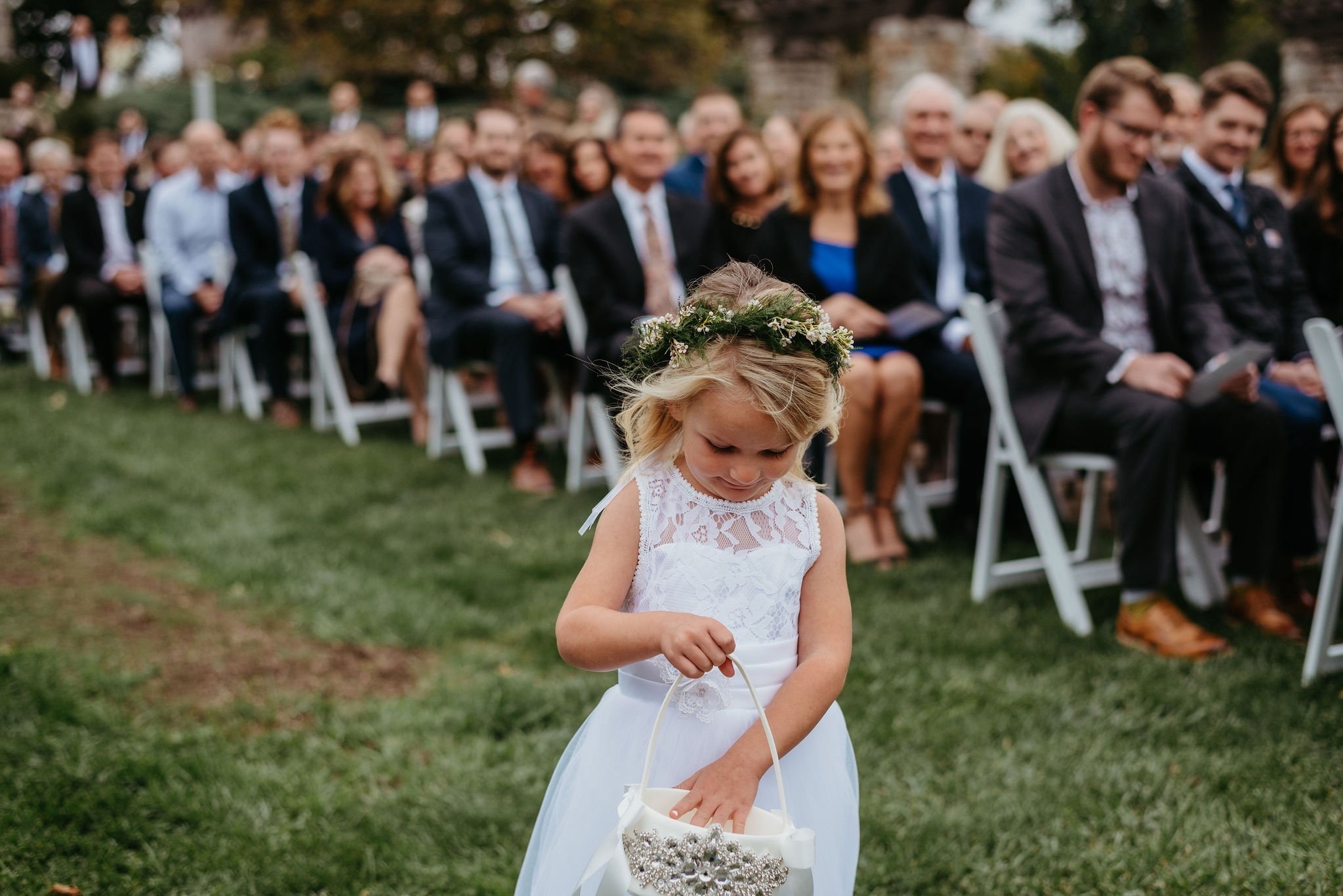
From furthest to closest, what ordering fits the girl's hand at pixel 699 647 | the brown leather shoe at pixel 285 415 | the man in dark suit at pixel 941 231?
1. the brown leather shoe at pixel 285 415
2. the man in dark suit at pixel 941 231
3. the girl's hand at pixel 699 647

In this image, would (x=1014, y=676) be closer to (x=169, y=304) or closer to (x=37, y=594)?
(x=37, y=594)

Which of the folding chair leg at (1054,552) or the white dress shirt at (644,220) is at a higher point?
the white dress shirt at (644,220)

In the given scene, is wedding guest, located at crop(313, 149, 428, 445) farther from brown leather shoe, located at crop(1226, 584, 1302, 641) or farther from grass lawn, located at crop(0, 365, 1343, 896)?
brown leather shoe, located at crop(1226, 584, 1302, 641)

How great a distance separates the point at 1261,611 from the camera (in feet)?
14.8

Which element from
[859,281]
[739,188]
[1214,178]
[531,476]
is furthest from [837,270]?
[531,476]

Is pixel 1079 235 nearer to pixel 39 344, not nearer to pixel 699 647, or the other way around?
pixel 699 647

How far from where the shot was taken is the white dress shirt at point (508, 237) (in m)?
7.57

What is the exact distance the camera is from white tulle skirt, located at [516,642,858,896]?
2025mm

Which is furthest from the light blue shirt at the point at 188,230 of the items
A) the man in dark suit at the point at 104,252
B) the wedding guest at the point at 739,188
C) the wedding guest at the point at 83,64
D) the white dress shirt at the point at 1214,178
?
the wedding guest at the point at 83,64

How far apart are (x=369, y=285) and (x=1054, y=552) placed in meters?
5.22

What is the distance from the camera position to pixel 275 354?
867cm

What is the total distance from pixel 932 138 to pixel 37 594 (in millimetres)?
4780

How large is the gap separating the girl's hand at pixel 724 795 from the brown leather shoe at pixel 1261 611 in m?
3.26

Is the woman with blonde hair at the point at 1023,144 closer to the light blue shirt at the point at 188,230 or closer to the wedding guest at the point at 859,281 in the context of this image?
the wedding guest at the point at 859,281
